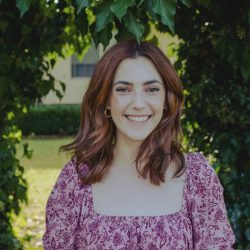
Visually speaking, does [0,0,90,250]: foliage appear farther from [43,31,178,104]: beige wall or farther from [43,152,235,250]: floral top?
[43,31,178,104]: beige wall

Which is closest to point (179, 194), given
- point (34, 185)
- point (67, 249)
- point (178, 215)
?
point (178, 215)

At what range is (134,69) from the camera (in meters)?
2.23

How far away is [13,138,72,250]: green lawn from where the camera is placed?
18.8 feet

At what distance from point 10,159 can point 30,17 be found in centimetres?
90

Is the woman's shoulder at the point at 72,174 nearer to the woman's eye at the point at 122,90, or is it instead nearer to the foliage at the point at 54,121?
the woman's eye at the point at 122,90

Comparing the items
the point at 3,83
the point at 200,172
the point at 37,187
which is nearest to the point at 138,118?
the point at 200,172

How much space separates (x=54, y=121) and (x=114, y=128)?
13732mm

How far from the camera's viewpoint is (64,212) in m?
2.32

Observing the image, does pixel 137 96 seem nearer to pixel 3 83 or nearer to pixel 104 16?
pixel 104 16

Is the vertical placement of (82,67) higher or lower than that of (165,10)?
higher

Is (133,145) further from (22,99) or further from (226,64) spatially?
(22,99)

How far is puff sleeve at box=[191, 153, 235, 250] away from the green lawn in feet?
8.00

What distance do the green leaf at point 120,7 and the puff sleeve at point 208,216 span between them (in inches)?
27.5

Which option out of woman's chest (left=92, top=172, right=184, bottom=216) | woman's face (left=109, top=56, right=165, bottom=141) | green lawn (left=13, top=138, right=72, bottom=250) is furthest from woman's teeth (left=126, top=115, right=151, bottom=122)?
green lawn (left=13, top=138, right=72, bottom=250)
